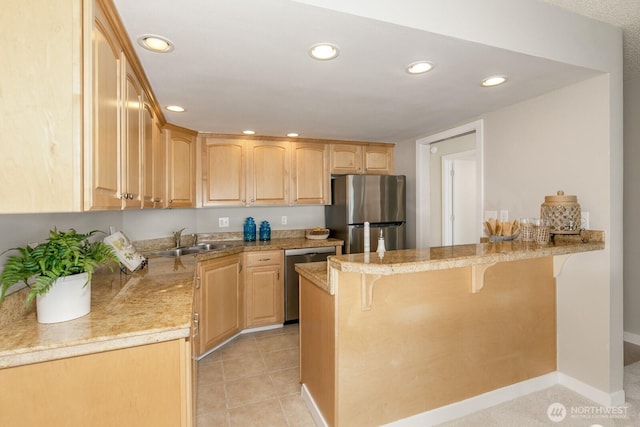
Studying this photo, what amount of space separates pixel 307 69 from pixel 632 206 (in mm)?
3218

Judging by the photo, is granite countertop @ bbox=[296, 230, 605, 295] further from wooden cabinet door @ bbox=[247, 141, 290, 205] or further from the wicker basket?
wooden cabinet door @ bbox=[247, 141, 290, 205]

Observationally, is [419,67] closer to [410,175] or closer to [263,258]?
[410,175]

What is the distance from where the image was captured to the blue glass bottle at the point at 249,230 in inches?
141

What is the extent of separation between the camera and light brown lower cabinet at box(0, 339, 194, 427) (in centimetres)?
97

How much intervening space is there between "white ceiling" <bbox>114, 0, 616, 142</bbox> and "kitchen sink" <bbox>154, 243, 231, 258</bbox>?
125 cm

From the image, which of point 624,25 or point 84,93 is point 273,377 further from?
point 624,25

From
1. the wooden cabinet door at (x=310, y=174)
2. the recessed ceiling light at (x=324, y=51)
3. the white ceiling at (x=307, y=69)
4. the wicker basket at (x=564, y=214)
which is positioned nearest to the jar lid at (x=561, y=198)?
the wicker basket at (x=564, y=214)

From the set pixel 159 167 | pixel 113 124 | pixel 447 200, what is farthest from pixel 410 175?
pixel 113 124

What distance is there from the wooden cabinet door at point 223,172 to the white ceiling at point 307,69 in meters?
0.46

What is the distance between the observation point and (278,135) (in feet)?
11.1

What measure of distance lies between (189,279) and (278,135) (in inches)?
81.0

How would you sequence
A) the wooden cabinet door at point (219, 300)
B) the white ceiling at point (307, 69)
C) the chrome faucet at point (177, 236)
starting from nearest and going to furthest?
the white ceiling at point (307, 69) → the wooden cabinet door at point (219, 300) → the chrome faucet at point (177, 236)

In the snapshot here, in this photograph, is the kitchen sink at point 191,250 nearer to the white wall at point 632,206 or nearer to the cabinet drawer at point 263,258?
the cabinet drawer at point 263,258

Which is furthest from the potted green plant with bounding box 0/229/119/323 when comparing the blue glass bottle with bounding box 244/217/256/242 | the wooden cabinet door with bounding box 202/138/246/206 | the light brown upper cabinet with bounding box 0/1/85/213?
the blue glass bottle with bounding box 244/217/256/242
